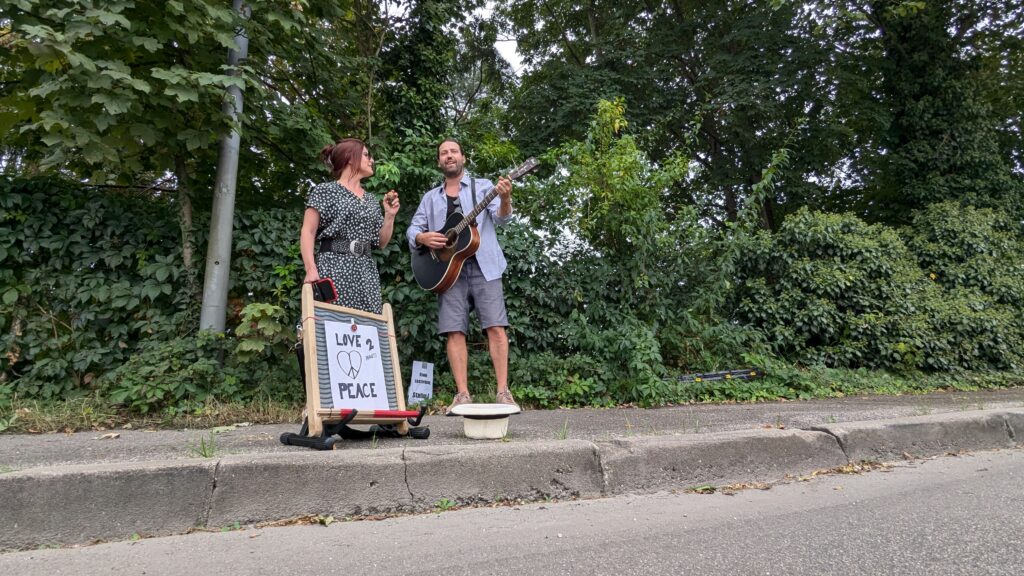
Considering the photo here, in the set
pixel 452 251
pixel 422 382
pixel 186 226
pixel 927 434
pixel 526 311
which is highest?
pixel 186 226

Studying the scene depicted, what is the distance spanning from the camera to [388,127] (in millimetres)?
6586

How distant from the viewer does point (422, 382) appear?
4.77 metres

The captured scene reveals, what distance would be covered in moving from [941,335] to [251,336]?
807 cm

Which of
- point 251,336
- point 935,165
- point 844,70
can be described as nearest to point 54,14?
point 251,336

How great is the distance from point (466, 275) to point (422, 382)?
1.09 m

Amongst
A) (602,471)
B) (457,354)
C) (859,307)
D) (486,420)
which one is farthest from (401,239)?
(859,307)

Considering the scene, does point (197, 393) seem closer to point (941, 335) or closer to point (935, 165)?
point (941, 335)

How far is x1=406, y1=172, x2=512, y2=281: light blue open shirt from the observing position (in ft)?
13.8

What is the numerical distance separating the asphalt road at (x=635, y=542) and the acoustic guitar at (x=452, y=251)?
1940 millimetres

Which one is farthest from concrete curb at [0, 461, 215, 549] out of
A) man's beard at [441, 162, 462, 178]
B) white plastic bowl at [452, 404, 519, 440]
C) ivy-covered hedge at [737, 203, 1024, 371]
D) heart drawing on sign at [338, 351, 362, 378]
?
ivy-covered hedge at [737, 203, 1024, 371]

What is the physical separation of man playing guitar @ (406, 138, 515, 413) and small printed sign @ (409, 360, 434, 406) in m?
0.63

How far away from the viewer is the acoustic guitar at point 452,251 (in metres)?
4.08

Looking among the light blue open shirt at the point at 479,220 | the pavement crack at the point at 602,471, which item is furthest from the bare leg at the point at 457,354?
the pavement crack at the point at 602,471

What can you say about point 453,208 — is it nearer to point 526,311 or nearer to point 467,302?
point 467,302
